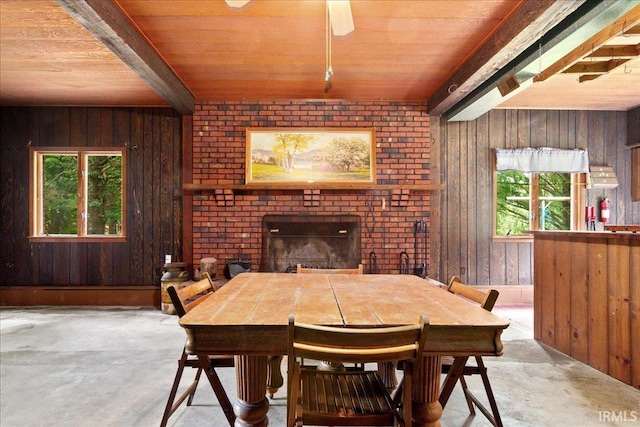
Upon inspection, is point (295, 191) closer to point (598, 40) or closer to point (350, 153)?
point (350, 153)

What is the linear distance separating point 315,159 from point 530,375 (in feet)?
10.4

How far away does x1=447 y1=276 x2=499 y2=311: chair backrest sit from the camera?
61.9 inches

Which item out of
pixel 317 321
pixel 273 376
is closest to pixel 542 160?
pixel 273 376

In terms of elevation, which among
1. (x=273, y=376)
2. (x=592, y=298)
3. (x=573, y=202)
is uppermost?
(x=573, y=202)

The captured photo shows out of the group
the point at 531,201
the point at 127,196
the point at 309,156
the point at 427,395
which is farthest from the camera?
the point at 531,201

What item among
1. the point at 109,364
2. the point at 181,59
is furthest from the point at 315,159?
the point at 109,364

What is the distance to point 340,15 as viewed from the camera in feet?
6.45

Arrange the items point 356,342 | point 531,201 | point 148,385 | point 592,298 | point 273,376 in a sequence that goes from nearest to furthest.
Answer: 1. point 356,342
2. point 273,376
3. point 148,385
4. point 592,298
5. point 531,201

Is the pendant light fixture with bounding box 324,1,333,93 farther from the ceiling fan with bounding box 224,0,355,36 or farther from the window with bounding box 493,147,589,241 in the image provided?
the window with bounding box 493,147,589,241

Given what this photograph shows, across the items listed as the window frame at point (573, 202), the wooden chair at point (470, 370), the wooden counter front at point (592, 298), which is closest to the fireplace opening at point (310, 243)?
the wooden counter front at point (592, 298)

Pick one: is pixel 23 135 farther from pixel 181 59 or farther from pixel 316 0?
pixel 316 0

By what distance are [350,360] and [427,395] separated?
65cm

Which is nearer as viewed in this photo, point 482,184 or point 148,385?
point 148,385

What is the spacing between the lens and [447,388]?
167 cm
